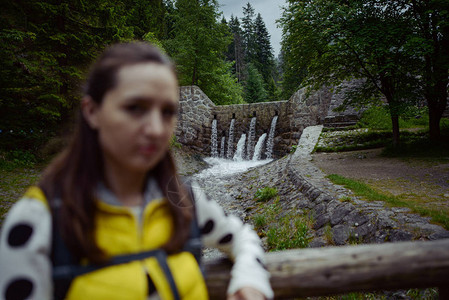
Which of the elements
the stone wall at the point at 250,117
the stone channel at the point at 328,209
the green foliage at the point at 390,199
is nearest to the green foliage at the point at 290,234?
the stone channel at the point at 328,209

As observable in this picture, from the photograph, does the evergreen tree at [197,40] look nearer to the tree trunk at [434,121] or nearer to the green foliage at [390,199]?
the tree trunk at [434,121]

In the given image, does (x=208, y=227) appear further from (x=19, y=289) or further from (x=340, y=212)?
(x=340, y=212)

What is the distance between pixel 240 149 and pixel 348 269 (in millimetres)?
11850

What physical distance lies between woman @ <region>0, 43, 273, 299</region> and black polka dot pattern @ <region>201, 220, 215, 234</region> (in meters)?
0.09

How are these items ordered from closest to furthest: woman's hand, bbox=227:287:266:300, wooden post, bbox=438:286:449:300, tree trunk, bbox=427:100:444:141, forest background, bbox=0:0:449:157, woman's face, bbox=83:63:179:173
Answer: woman's face, bbox=83:63:179:173 → woman's hand, bbox=227:287:266:300 → wooden post, bbox=438:286:449:300 → forest background, bbox=0:0:449:157 → tree trunk, bbox=427:100:444:141

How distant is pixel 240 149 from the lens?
12953 mm

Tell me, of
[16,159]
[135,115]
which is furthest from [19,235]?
[16,159]

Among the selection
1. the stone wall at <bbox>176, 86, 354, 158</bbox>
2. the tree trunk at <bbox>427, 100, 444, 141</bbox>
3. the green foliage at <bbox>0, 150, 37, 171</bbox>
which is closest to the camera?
the tree trunk at <bbox>427, 100, 444, 141</bbox>

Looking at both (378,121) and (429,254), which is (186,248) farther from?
(378,121)

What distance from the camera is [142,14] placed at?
750 inches

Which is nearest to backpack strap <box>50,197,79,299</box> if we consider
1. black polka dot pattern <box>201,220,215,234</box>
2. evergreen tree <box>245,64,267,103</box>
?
black polka dot pattern <box>201,220,215,234</box>

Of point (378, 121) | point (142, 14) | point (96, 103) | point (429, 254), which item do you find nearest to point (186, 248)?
point (96, 103)

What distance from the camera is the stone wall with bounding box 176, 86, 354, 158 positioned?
11852 mm

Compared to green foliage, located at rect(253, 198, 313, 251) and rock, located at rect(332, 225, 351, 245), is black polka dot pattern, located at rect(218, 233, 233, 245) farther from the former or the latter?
green foliage, located at rect(253, 198, 313, 251)
